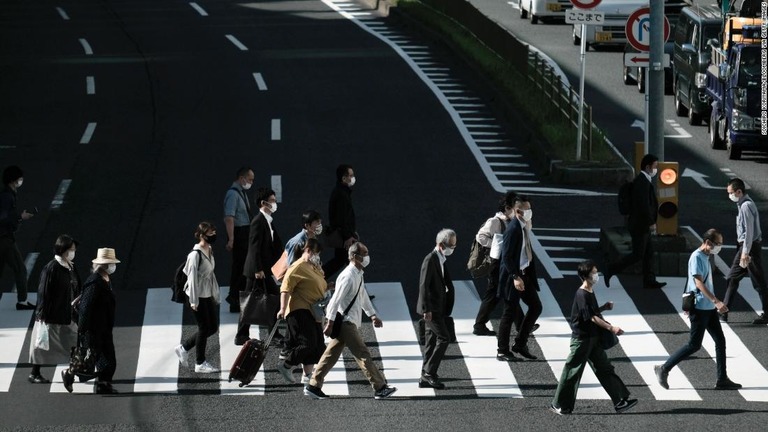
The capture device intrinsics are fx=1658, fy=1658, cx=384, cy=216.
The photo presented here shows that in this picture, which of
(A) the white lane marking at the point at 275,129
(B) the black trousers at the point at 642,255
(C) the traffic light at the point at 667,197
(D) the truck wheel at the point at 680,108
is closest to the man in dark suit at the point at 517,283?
(B) the black trousers at the point at 642,255

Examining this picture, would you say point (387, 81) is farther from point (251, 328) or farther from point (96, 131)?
point (251, 328)

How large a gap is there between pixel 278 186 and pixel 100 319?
1104 cm

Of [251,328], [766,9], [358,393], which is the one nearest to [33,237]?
A: [251,328]

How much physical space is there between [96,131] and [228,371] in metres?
16.1

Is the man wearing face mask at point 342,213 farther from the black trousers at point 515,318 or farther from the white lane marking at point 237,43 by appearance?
the white lane marking at point 237,43

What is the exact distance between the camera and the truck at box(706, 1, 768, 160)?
29781 mm

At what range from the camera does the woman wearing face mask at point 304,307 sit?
54.8 ft

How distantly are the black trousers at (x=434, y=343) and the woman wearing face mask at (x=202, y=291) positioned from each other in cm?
234

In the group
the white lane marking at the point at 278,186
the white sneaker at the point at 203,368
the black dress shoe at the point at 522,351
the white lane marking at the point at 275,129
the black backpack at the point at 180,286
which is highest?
the black backpack at the point at 180,286

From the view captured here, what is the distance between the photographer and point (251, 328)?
770 inches

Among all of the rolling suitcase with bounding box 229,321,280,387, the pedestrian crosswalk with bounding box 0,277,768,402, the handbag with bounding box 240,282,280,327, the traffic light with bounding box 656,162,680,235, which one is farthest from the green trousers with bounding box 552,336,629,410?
the traffic light with bounding box 656,162,680,235

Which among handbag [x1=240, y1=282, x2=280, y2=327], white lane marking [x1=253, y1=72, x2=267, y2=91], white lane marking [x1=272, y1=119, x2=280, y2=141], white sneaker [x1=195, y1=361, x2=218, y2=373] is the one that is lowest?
white lane marking [x1=253, y1=72, x2=267, y2=91]

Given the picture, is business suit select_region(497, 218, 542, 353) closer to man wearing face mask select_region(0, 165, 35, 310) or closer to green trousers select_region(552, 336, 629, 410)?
green trousers select_region(552, 336, 629, 410)

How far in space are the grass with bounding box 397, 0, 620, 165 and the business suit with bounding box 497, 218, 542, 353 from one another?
1064 cm
